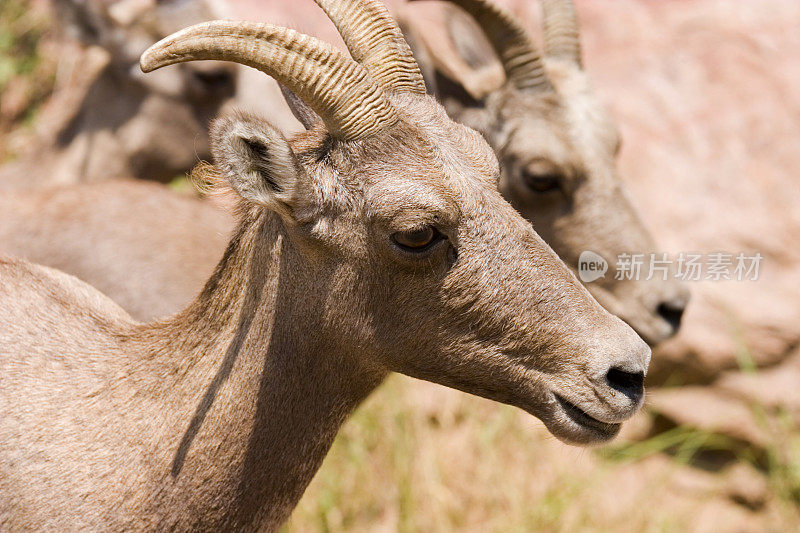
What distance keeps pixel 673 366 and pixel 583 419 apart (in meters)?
5.05

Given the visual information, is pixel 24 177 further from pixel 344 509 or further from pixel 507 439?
pixel 507 439

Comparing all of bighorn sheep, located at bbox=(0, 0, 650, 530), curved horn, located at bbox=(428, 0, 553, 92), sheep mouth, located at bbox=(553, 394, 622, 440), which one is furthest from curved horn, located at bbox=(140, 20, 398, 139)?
curved horn, located at bbox=(428, 0, 553, 92)

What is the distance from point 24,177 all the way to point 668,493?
584 centimetres

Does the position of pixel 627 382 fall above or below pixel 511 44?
above

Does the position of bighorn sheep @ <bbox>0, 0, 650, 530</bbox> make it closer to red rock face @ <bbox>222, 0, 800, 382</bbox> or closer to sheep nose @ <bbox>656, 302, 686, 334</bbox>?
sheep nose @ <bbox>656, 302, 686, 334</bbox>

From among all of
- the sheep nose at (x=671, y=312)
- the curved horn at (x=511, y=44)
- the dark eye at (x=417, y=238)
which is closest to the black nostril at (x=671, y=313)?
the sheep nose at (x=671, y=312)

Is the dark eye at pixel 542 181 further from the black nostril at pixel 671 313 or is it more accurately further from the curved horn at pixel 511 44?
the black nostril at pixel 671 313

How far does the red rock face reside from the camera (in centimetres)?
800

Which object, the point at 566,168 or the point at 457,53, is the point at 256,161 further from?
the point at 457,53

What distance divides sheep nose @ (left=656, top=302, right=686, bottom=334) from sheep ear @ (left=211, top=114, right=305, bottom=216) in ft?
10.1

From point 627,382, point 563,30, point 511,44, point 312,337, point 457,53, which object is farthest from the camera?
point 457,53

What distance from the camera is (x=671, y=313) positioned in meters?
5.56

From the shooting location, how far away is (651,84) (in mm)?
8797

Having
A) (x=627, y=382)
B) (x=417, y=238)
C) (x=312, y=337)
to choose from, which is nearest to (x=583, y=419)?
(x=627, y=382)
